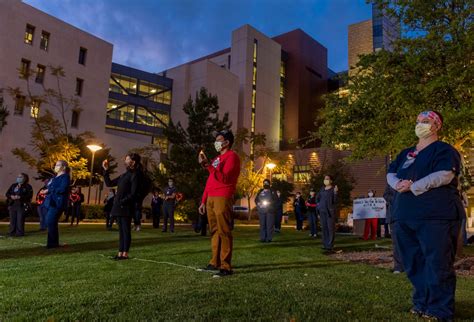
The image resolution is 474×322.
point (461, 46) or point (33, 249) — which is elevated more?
point (461, 46)

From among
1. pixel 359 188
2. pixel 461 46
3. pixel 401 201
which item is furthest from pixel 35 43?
pixel 359 188

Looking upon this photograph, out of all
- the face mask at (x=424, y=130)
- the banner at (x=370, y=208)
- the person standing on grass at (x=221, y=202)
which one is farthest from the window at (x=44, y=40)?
the face mask at (x=424, y=130)

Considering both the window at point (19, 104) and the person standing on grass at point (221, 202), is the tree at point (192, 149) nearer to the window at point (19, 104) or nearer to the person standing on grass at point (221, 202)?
the window at point (19, 104)

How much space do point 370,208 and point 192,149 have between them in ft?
42.8

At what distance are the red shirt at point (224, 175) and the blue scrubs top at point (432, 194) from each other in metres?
2.43

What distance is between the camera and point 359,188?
49.8m

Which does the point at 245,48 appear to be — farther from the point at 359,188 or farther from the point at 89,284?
the point at 89,284

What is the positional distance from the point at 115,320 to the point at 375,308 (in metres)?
2.35

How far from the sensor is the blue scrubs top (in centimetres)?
335

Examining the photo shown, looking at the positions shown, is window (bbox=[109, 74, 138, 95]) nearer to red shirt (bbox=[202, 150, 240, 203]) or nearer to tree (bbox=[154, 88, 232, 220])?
tree (bbox=[154, 88, 232, 220])

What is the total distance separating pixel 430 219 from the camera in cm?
335

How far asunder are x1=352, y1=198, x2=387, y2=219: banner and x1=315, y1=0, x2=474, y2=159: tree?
197 inches

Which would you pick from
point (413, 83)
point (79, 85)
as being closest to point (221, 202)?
point (413, 83)

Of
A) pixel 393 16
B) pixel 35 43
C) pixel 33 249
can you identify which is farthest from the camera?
pixel 35 43
